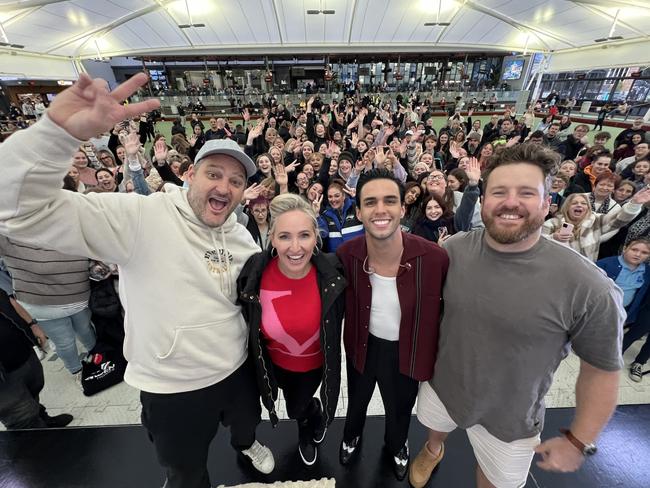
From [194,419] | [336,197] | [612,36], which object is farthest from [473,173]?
[612,36]

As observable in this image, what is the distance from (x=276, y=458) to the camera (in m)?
2.01

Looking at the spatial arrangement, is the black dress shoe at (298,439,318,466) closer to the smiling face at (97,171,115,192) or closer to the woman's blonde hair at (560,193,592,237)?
the woman's blonde hair at (560,193,592,237)

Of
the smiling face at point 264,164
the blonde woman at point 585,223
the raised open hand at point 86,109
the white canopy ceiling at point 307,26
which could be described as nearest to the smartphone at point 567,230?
the blonde woman at point 585,223

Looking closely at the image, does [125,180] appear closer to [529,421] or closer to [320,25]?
[529,421]

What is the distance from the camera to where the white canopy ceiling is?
12.4 m

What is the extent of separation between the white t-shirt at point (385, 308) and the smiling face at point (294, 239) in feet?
1.29

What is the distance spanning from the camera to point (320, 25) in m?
16.5

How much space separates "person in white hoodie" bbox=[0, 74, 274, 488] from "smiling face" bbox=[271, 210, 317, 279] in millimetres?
208

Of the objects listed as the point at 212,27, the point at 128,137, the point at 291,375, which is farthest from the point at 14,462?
the point at 212,27

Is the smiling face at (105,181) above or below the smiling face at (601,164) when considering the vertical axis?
below

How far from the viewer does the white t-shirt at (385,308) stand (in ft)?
4.95

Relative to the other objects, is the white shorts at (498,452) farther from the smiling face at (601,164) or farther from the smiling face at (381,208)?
the smiling face at (601,164)

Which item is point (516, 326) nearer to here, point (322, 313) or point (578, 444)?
point (578, 444)

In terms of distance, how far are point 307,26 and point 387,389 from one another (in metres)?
20.3
